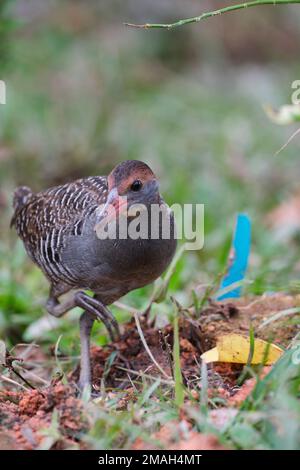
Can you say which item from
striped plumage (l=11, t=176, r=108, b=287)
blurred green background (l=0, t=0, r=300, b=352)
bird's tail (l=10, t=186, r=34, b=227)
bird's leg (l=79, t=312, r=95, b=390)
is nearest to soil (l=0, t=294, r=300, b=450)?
bird's leg (l=79, t=312, r=95, b=390)

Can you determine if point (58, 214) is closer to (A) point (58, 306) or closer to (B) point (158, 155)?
(A) point (58, 306)

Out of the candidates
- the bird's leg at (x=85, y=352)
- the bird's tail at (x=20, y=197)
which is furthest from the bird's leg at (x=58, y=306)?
the bird's tail at (x=20, y=197)

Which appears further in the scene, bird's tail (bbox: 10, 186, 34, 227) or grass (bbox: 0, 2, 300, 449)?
bird's tail (bbox: 10, 186, 34, 227)

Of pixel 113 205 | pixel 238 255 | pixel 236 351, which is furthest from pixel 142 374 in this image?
pixel 238 255

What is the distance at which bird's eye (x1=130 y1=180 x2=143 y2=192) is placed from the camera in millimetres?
3268

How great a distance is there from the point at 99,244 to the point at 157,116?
5453mm

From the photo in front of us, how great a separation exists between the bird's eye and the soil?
61 cm

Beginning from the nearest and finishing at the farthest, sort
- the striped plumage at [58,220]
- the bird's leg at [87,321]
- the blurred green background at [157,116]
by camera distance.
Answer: the bird's leg at [87,321] < the striped plumage at [58,220] < the blurred green background at [157,116]

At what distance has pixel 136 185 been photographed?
328cm

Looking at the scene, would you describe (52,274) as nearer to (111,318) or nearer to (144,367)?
(111,318)

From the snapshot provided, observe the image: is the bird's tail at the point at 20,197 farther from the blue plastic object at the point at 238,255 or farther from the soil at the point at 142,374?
the blue plastic object at the point at 238,255

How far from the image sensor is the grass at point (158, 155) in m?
2.47

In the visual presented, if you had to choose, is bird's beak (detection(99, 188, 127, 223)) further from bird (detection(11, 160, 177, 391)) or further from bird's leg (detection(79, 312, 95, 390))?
bird's leg (detection(79, 312, 95, 390))

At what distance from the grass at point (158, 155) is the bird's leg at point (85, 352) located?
0.15 metres
